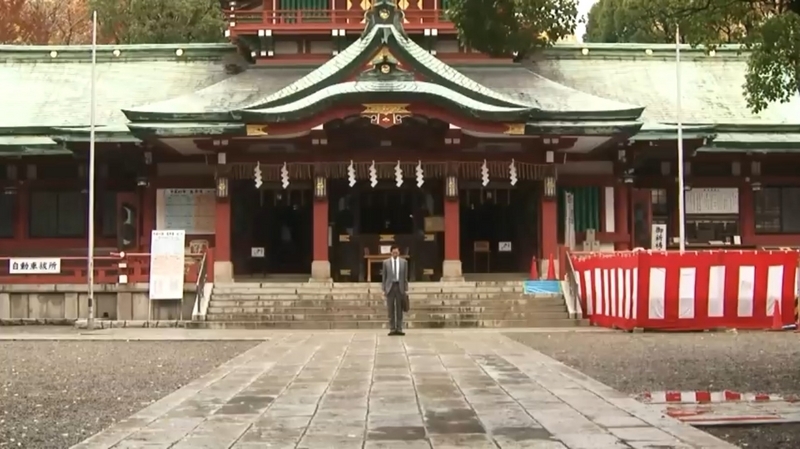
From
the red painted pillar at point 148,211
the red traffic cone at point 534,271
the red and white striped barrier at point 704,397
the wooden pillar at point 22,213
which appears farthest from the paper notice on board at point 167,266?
the red and white striped barrier at point 704,397

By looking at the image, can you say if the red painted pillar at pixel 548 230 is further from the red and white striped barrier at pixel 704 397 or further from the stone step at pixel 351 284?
the red and white striped barrier at pixel 704 397

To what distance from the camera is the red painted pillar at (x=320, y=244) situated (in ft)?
82.9

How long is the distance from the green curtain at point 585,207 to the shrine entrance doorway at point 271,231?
7793mm

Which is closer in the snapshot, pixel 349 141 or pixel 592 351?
pixel 592 351

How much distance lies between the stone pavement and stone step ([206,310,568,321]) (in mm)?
8746

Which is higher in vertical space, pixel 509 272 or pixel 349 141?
pixel 349 141

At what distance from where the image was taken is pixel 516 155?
26375 millimetres

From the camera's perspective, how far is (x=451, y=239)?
25.6 metres

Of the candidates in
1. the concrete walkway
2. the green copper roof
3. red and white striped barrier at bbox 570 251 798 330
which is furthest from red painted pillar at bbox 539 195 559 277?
red and white striped barrier at bbox 570 251 798 330

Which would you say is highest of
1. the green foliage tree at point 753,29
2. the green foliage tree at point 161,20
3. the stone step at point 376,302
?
the green foliage tree at point 161,20

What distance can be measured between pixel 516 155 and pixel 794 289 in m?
8.92

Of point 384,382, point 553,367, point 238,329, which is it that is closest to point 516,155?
point 238,329

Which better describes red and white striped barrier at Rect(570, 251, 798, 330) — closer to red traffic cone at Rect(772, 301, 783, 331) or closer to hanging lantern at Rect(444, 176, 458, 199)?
red traffic cone at Rect(772, 301, 783, 331)

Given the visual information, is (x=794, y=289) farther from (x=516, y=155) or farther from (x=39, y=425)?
(x=39, y=425)
